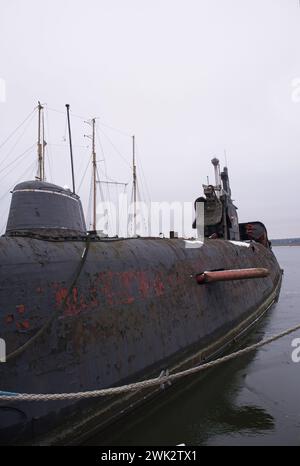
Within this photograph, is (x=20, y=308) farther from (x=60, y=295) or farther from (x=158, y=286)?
(x=158, y=286)

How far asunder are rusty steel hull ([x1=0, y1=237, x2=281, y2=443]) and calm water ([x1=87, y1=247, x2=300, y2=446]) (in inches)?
22.1

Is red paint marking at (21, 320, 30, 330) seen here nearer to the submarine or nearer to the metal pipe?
the submarine

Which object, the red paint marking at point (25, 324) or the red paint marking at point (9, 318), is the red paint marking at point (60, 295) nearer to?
the red paint marking at point (25, 324)

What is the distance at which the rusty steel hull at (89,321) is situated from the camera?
5383 millimetres

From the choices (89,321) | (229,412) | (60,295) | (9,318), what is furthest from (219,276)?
(9,318)

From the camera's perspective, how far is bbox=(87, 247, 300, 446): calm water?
6.40 metres

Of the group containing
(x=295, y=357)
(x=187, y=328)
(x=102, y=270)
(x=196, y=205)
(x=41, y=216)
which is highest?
(x=196, y=205)

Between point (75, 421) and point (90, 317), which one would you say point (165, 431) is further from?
point (90, 317)

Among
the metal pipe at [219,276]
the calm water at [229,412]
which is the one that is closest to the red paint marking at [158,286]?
the metal pipe at [219,276]

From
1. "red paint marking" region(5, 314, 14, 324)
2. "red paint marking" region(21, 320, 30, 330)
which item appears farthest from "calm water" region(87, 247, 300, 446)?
"red paint marking" region(5, 314, 14, 324)

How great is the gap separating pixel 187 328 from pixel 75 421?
3.98 metres

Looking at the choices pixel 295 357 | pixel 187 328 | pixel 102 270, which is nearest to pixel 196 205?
pixel 295 357

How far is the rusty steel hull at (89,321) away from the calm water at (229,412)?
56cm

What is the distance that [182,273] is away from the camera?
31.8 ft
